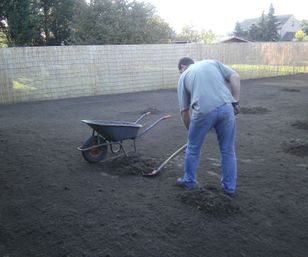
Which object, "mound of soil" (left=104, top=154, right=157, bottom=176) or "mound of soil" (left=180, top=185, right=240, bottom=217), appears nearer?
"mound of soil" (left=180, top=185, right=240, bottom=217)

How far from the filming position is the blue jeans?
414cm

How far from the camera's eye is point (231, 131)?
424 cm

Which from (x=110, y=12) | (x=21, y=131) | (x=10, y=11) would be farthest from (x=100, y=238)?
(x=110, y=12)

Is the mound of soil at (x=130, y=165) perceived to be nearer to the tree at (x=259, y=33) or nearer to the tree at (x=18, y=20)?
the tree at (x=18, y=20)

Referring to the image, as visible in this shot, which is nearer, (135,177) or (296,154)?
(135,177)

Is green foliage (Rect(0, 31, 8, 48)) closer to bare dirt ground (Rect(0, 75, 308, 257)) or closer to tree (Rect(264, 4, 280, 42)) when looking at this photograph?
bare dirt ground (Rect(0, 75, 308, 257))

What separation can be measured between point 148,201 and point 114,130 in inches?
54.7

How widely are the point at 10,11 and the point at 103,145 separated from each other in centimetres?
1667

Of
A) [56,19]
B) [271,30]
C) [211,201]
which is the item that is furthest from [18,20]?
[271,30]

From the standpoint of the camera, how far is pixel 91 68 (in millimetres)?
14234

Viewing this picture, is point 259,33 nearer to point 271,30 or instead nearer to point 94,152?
point 271,30

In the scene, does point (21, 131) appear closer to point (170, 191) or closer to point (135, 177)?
point (135, 177)

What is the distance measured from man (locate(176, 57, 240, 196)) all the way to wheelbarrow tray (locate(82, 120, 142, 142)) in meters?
1.27

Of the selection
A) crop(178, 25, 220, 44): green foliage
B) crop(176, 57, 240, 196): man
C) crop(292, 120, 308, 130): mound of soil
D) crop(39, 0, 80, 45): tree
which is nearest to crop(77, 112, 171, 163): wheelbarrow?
crop(176, 57, 240, 196): man
